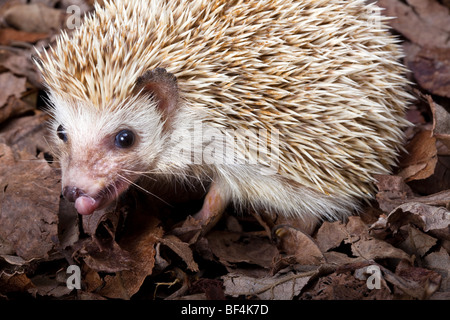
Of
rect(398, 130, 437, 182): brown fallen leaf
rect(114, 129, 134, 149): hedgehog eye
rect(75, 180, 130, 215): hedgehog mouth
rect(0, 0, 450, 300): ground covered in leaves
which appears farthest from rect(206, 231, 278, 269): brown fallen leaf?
rect(398, 130, 437, 182): brown fallen leaf

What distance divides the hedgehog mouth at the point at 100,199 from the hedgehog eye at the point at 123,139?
0.14m

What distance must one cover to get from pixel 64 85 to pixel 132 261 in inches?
28.1

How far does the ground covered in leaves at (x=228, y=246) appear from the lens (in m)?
1.91

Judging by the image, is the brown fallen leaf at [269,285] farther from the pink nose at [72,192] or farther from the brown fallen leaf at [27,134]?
the brown fallen leaf at [27,134]

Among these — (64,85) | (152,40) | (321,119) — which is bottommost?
(321,119)

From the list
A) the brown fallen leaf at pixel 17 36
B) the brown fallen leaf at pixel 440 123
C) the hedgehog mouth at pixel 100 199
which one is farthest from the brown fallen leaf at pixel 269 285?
the brown fallen leaf at pixel 17 36

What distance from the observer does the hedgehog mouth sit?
1912 mm

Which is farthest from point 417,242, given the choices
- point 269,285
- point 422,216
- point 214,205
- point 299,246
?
point 214,205

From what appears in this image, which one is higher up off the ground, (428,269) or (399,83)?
(399,83)

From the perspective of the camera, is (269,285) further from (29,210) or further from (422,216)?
(29,210)
